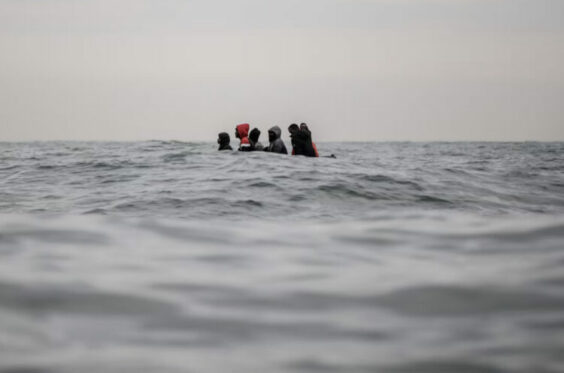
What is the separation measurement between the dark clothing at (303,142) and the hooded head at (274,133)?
3.42ft

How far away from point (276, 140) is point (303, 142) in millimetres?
1488

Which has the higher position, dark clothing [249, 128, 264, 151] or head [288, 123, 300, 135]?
head [288, 123, 300, 135]

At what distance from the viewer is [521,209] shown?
9.45 metres

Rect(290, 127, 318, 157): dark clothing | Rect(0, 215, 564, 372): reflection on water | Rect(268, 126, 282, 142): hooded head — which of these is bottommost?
Rect(0, 215, 564, 372): reflection on water

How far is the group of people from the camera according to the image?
651 inches

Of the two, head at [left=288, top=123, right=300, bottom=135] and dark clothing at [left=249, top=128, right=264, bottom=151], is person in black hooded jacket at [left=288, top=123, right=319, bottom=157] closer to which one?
head at [left=288, top=123, right=300, bottom=135]

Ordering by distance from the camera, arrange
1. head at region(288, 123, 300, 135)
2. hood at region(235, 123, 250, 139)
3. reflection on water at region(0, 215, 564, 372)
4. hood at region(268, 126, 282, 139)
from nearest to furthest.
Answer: reflection on water at region(0, 215, 564, 372) < head at region(288, 123, 300, 135) < hood at region(268, 126, 282, 139) < hood at region(235, 123, 250, 139)

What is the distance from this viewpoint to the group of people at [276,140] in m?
16.5

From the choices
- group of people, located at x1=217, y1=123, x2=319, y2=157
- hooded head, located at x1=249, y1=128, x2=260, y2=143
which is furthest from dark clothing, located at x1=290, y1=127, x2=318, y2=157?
Answer: hooded head, located at x1=249, y1=128, x2=260, y2=143

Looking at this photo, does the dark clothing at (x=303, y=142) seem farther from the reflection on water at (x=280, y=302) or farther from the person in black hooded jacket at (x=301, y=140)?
the reflection on water at (x=280, y=302)

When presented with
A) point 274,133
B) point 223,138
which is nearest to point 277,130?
point 274,133

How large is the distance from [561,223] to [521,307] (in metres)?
2.52

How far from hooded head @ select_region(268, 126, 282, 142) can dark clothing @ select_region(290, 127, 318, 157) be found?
1.04 meters

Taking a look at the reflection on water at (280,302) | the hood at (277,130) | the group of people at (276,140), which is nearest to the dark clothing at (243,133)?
the group of people at (276,140)
